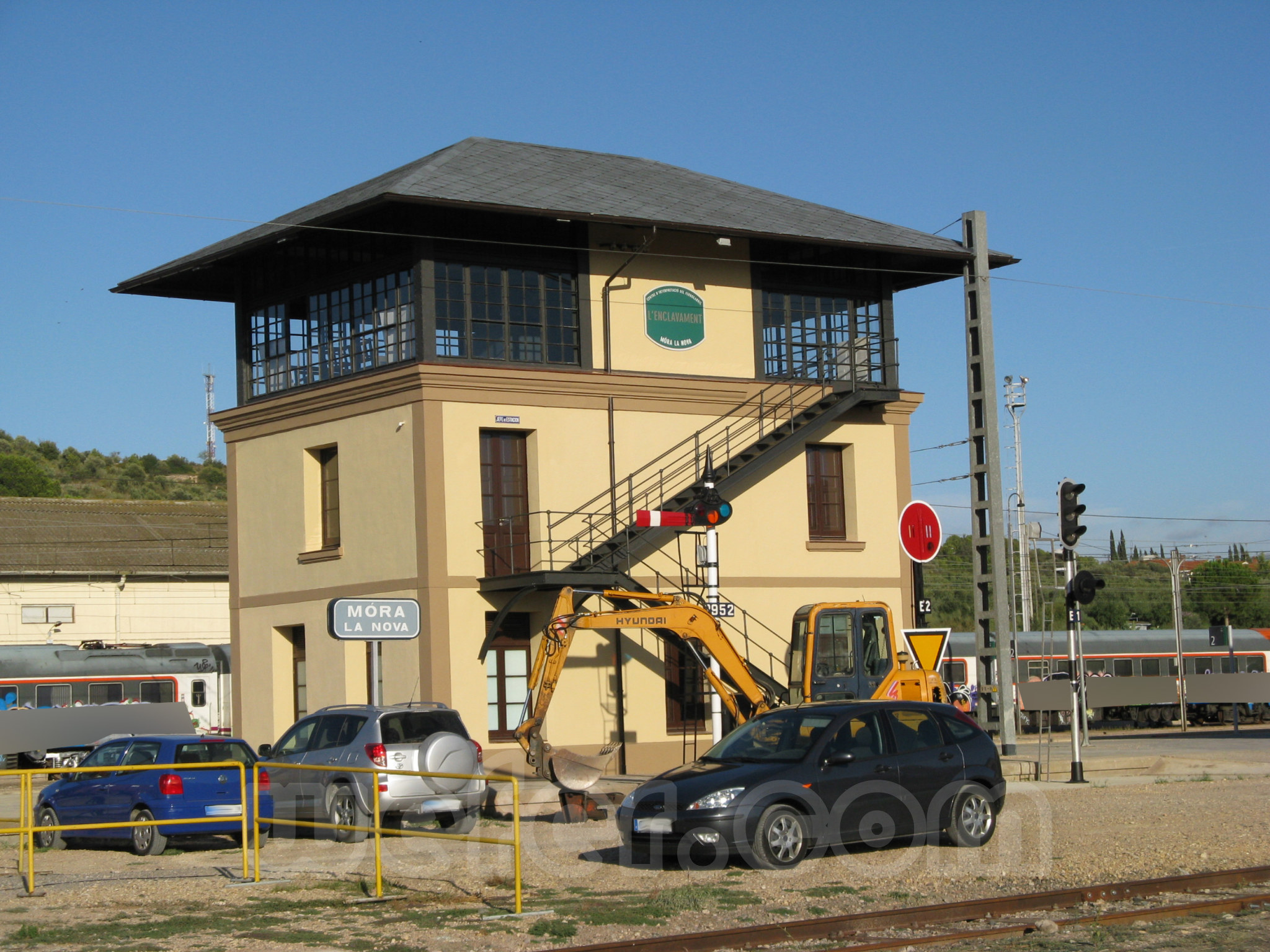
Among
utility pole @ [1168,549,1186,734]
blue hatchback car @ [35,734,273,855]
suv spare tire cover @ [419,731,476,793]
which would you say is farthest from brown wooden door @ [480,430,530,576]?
utility pole @ [1168,549,1186,734]

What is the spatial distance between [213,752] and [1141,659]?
140 ft

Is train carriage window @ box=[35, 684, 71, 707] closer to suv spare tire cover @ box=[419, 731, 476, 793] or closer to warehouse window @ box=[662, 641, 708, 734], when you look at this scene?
warehouse window @ box=[662, 641, 708, 734]

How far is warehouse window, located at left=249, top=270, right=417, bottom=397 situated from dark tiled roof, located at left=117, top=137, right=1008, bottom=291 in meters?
1.56

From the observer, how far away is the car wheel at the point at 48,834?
1784 cm

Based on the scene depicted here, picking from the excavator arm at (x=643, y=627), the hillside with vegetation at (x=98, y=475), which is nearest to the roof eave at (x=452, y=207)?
the excavator arm at (x=643, y=627)

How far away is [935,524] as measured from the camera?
67.1 feet

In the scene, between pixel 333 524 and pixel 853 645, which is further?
pixel 333 524

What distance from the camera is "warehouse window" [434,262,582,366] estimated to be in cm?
2575

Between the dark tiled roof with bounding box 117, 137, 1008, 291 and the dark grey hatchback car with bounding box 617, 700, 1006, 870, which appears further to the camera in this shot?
the dark tiled roof with bounding box 117, 137, 1008, 291

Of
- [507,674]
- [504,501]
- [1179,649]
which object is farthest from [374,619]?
[1179,649]

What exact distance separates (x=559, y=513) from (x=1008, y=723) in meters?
8.74

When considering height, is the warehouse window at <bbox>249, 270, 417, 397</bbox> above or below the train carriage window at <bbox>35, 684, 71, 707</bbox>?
above

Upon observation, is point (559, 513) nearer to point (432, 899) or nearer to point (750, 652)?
point (750, 652)

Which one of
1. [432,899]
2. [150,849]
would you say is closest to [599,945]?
[432,899]
